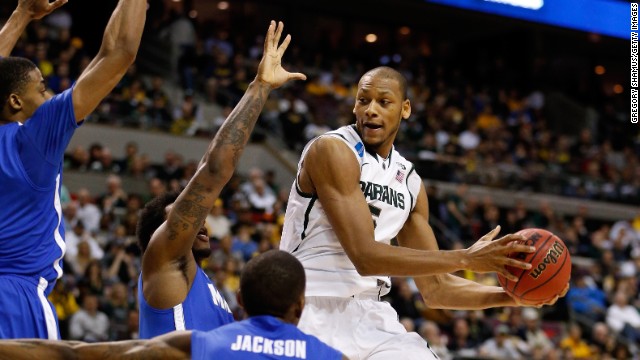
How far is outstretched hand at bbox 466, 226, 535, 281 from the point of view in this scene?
182 inches

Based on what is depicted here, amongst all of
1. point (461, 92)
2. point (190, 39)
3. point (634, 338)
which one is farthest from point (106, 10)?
point (634, 338)

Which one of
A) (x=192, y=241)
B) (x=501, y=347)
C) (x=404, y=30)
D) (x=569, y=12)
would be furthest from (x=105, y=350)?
(x=404, y=30)

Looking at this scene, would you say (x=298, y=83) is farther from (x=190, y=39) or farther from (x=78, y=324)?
(x=78, y=324)

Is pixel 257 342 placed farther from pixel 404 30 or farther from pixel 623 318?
pixel 404 30

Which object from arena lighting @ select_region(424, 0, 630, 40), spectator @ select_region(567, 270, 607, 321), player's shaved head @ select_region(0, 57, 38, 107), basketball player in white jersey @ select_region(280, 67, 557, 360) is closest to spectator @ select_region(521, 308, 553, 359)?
spectator @ select_region(567, 270, 607, 321)

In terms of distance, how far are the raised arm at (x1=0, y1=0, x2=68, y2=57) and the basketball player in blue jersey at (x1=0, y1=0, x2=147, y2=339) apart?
3.05 ft

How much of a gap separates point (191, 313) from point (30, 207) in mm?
848

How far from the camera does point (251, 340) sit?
3.54 metres

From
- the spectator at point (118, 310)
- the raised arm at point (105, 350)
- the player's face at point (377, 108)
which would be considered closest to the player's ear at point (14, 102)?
the raised arm at point (105, 350)

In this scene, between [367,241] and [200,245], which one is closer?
[200,245]

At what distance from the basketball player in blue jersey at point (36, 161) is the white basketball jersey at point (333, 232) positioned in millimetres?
1312

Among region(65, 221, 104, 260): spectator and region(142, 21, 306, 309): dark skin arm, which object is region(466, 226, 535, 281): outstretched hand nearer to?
region(142, 21, 306, 309): dark skin arm

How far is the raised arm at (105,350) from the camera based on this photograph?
3518mm

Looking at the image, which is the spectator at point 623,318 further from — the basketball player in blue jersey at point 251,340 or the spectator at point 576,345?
the basketball player in blue jersey at point 251,340
